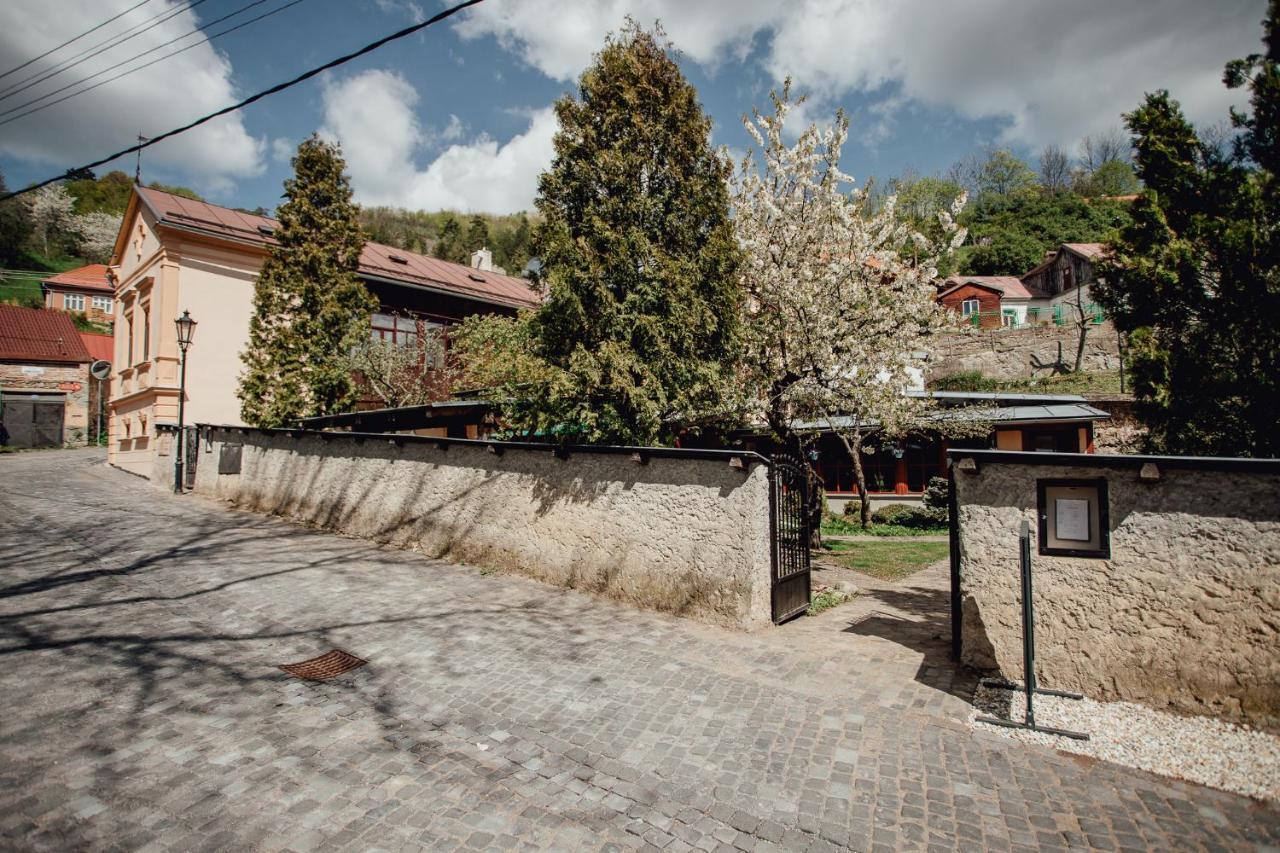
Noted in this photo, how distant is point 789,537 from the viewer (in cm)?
743

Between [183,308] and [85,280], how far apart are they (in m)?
48.0

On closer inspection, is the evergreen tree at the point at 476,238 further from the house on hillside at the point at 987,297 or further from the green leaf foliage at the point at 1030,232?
the green leaf foliage at the point at 1030,232

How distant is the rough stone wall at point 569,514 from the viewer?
22.6 ft

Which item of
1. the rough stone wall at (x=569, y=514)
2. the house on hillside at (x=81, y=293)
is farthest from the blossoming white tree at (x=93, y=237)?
the rough stone wall at (x=569, y=514)

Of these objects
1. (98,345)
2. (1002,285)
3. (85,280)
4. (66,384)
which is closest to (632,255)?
(66,384)

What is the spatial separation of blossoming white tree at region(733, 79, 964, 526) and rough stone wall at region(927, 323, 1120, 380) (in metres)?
20.3

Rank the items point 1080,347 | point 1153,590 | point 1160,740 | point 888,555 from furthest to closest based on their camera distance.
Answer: point 1080,347 → point 888,555 → point 1153,590 → point 1160,740

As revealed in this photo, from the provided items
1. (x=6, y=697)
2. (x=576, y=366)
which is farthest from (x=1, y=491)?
(x=576, y=366)

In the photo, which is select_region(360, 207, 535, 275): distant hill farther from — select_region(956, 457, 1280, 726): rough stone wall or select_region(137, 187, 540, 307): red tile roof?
select_region(956, 457, 1280, 726): rough stone wall

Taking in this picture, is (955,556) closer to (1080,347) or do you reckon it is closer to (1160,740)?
(1160,740)

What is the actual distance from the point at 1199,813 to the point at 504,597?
22.1 ft

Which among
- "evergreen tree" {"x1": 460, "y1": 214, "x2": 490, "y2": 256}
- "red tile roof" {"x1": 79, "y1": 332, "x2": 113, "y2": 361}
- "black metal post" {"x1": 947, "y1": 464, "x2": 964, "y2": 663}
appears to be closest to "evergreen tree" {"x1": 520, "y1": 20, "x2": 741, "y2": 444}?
"black metal post" {"x1": 947, "y1": 464, "x2": 964, "y2": 663}

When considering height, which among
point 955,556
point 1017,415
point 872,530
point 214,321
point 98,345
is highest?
point 98,345

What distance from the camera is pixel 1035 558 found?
16.4 feet
